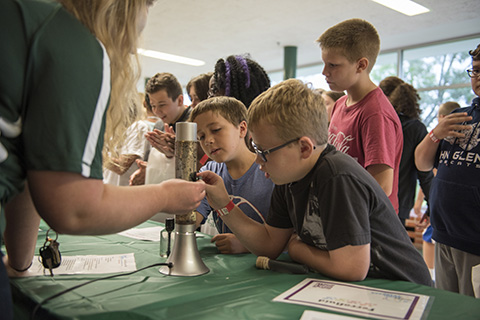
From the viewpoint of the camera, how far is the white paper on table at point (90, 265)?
1195 mm

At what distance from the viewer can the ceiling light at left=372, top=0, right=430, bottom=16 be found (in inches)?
215

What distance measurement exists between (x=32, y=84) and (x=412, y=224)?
20.2 feet

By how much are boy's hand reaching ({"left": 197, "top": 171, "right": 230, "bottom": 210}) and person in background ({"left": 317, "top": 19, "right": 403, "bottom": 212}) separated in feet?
2.90

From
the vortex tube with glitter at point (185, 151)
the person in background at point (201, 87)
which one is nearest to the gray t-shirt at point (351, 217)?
the vortex tube with glitter at point (185, 151)

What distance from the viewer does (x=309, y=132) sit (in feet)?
4.17

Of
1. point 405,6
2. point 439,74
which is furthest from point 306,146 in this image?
point 439,74

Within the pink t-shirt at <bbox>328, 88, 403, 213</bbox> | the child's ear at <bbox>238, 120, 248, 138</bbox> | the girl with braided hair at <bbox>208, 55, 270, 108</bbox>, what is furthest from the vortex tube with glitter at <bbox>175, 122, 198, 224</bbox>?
the girl with braided hair at <bbox>208, 55, 270, 108</bbox>

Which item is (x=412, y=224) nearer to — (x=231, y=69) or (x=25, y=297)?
(x=231, y=69)

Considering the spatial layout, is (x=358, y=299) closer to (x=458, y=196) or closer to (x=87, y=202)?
(x=87, y=202)

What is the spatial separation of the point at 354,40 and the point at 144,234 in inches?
57.1

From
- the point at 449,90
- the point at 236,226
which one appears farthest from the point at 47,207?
the point at 449,90

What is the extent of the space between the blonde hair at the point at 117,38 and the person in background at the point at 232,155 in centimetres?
78

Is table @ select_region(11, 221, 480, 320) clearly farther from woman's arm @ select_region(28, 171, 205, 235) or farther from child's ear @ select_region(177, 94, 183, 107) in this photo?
child's ear @ select_region(177, 94, 183, 107)

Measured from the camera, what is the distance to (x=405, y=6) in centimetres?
562
